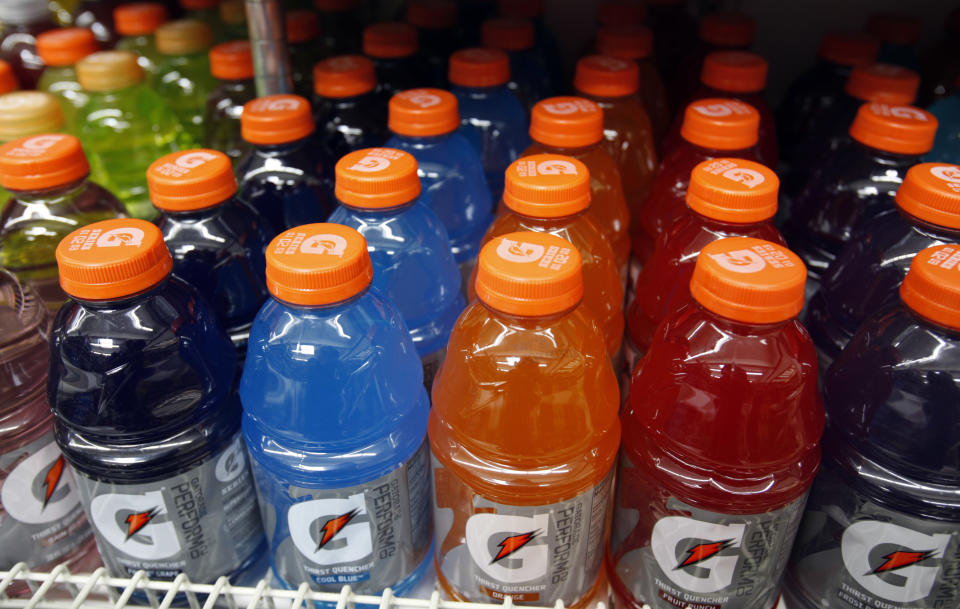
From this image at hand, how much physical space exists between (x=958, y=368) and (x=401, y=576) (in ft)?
2.26

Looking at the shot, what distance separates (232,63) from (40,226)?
0.48 meters


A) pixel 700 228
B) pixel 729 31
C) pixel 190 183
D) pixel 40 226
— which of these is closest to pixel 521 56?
pixel 729 31

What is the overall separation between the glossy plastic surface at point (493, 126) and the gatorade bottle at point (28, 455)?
2.45ft

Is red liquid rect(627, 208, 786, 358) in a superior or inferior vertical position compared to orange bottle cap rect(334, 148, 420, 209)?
inferior

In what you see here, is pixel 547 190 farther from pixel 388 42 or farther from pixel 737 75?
pixel 388 42

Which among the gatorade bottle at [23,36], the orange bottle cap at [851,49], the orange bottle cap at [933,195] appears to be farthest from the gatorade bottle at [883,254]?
the gatorade bottle at [23,36]

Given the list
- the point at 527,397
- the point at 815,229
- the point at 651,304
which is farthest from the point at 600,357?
the point at 815,229

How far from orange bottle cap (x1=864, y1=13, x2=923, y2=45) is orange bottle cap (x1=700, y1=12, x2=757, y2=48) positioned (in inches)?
11.2

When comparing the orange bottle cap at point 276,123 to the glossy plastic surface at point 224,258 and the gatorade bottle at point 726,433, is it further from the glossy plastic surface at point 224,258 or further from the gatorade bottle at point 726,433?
the gatorade bottle at point 726,433

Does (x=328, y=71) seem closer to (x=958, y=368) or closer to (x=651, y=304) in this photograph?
(x=651, y=304)

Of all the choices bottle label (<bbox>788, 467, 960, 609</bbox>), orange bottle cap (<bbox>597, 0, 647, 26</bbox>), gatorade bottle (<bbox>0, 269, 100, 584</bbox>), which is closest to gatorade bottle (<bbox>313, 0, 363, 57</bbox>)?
orange bottle cap (<bbox>597, 0, 647, 26</bbox>)

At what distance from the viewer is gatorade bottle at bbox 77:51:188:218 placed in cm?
129

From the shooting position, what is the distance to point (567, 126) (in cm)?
100

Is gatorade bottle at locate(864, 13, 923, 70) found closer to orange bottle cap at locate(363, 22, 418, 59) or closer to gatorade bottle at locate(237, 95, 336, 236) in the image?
orange bottle cap at locate(363, 22, 418, 59)
